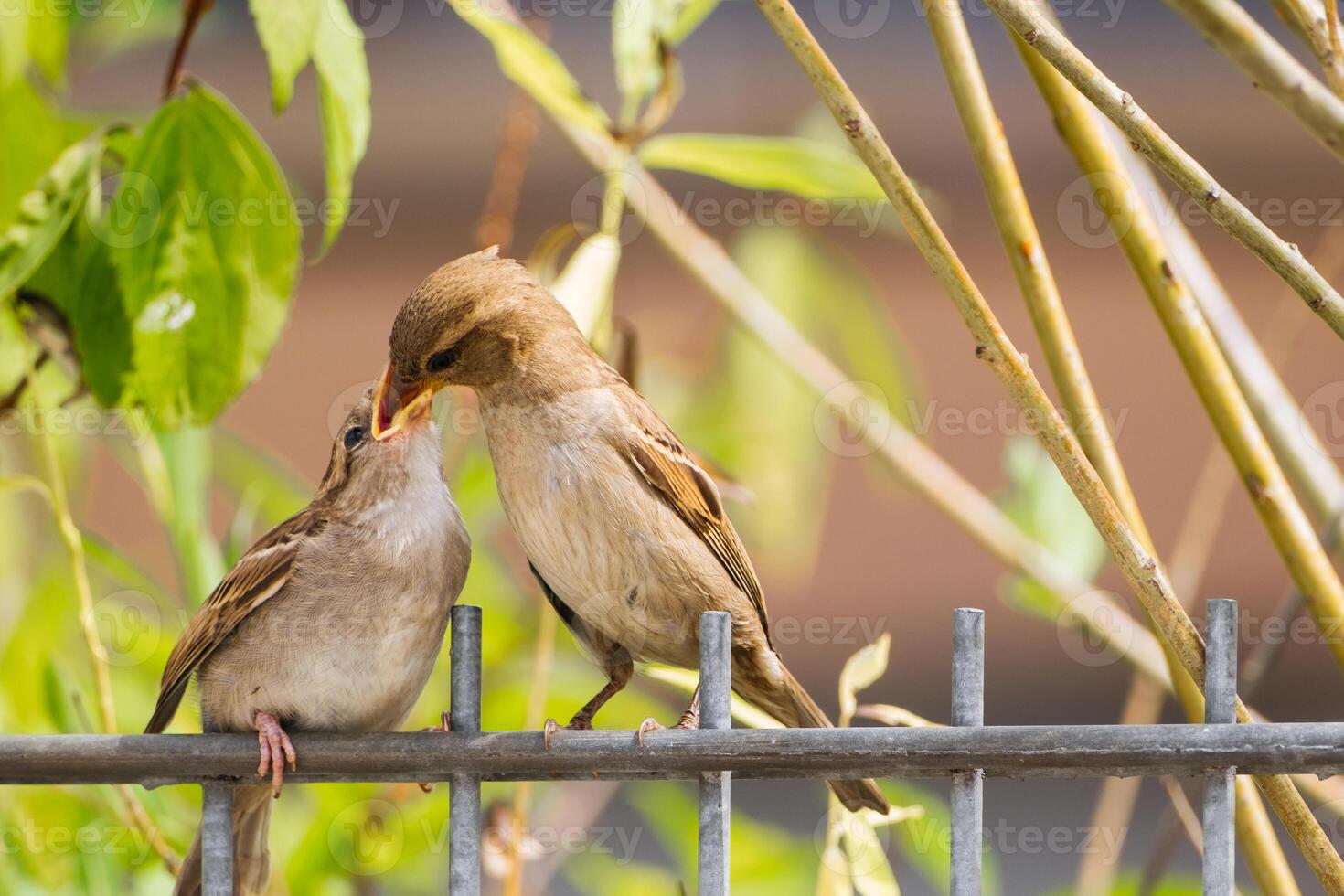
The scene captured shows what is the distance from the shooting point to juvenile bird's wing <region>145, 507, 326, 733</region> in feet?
6.47

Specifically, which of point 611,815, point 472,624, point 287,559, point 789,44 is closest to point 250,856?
point 287,559

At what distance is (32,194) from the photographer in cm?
210

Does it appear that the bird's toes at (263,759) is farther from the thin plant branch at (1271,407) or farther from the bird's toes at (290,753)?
the thin plant branch at (1271,407)

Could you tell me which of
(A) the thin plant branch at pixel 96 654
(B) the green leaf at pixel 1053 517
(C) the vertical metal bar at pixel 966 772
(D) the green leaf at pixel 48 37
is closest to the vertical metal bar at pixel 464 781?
(C) the vertical metal bar at pixel 966 772

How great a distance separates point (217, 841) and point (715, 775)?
2.06 feet

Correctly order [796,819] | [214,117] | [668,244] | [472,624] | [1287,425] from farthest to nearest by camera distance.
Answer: [796,819] → [668,244] → [214,117] → [1287,425] → [472,624]

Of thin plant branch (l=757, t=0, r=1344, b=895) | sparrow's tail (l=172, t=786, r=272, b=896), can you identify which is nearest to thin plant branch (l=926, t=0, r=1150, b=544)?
thin plant branch (l=757, t=0, r=1344, b=895)

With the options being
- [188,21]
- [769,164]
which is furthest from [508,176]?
[188,21]

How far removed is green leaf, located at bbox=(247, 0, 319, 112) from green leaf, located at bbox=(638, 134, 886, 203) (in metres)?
0.69

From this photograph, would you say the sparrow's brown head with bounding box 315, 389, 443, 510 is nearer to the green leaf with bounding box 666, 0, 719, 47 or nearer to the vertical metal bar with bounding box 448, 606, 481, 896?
the vertical metal bar with bounding box 448, 606, 481, 896

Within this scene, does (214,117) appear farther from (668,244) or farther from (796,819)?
(796,819)

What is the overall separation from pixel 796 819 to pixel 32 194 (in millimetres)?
4178

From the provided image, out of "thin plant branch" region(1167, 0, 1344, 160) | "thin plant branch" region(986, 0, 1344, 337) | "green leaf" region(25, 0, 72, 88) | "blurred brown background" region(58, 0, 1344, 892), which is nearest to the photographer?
"thin plant branch" region(1167, 0, 1344, 160)

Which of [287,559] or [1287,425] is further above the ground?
[1287,425]
